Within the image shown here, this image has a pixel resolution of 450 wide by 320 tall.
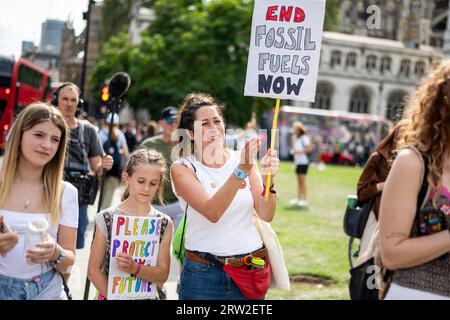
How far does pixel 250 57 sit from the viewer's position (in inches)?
152

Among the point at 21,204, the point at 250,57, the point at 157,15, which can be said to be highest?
the point at 157,15

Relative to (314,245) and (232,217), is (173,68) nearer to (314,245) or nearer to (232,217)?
(314,245)

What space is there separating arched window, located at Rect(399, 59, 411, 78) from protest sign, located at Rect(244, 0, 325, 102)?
54.2 meters

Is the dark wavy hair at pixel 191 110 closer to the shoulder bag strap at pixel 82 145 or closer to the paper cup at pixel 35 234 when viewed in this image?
the paper cup at pixel 35 234

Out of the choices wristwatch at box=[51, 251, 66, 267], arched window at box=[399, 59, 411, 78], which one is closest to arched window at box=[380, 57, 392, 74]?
arched window at box=[399, 59, 411, 78]

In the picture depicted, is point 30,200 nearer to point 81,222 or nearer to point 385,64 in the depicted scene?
point 81,222

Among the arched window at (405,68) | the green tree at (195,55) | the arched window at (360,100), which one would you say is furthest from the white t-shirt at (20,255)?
the arched window at (360,100)

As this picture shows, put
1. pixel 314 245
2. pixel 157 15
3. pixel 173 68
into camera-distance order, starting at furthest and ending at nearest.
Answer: pixel 157 15 < pixel 173 68 < pixel 314 245

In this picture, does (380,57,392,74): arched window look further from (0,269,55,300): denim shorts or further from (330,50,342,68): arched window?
(0,269,55,300): denim shorts

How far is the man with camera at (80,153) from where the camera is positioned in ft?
19.1

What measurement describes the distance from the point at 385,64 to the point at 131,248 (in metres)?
66.5

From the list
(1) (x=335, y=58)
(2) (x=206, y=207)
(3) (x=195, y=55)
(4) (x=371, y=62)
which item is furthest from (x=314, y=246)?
(1) (x=335, y=58)
